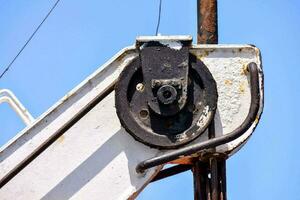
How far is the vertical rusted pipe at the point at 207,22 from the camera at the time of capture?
3.62 metres

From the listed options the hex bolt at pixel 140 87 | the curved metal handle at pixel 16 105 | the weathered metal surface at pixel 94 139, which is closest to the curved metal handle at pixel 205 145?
the weathered metal surface at pixel 94 139

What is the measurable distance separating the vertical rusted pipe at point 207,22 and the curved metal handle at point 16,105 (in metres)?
1.28

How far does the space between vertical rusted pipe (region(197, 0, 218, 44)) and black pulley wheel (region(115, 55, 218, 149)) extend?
54 centimetres

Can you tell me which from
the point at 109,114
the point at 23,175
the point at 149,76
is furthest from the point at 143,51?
the point at 23,175

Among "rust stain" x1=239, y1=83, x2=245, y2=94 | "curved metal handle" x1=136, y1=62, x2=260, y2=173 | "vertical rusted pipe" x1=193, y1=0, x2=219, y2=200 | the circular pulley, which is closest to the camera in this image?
"curved metal handle" x1=136, y1=62, x2=260, y2=173

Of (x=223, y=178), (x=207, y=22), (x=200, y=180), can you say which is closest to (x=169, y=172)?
(x=200, y=180)

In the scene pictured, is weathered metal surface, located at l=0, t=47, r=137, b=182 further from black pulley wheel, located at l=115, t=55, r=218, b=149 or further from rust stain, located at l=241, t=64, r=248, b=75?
rust stain, located at l=241, t=64, r=248, b=75

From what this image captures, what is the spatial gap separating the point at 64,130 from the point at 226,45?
0.96 metres

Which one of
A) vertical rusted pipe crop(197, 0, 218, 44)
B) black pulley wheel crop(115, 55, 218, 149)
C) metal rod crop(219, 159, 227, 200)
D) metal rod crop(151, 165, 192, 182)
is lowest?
metal rod crop(151, 165, 192, 182)

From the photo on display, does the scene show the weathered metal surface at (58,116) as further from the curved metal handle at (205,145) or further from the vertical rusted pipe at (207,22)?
the vertical rusted pipe at (207,22)

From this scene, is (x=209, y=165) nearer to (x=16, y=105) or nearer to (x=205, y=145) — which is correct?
(x=205, y=145)

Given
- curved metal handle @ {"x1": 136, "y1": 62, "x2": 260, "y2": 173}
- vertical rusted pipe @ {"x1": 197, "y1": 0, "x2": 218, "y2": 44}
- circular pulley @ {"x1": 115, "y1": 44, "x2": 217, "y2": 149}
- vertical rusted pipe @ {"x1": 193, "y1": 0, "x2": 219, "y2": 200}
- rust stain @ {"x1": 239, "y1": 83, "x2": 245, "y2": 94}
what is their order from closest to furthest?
curved metal handle @ {"x1": 136, "y1": 62, "x2": 260, "y2": 173} → circular pulley @ {"x1": 115, "y1": 44, "x2": 217, "y2": 149} → rust stain @ {"x1": 239, "y1": 83, "x2": 245, "y2": 94} → vertical rusted pipe @ {"x1": 193, "y1": 0, "x2": 219, "y2": 200} → vertical rusted pipe @ {"x1": 197, "y1": 0, "x2": 218, "y2": 44}

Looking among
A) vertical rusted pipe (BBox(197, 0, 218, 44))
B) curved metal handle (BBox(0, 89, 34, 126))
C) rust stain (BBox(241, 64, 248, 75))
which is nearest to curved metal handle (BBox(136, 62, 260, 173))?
rust stain (BBox(241, 64, 248, 75))

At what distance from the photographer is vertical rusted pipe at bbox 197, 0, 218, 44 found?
142 inches
